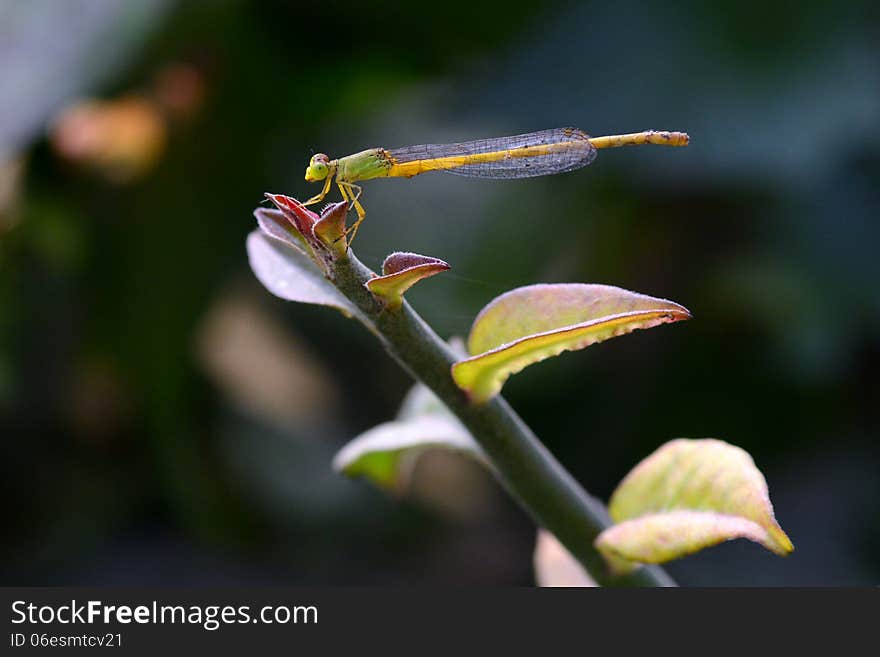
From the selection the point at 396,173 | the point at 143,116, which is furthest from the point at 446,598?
the point at 143,116

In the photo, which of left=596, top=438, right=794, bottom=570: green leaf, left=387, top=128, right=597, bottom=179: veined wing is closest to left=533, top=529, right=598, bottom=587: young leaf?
left=596, top=438, right=794, bottom=570: green leaf

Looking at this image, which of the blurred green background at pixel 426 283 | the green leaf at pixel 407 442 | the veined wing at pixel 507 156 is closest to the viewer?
the green leaf at pixel 407 442

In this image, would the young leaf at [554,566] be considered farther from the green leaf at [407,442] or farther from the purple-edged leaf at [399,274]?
the purple-edged leaf at [399,274]

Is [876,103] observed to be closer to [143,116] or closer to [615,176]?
[615,176]

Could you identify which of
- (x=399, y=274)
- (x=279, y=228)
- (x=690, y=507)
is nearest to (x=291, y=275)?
(x=279, y=228)

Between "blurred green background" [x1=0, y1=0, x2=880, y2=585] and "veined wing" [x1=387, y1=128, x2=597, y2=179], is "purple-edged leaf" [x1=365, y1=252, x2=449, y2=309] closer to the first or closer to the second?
"veined wing" [x1=387, y1=128, x2=597, y2=179]

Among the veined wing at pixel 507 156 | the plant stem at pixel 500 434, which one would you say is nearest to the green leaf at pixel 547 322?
the plant stem at pixel 500 434

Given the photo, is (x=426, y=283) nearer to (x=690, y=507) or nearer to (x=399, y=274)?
(x=690, y=507)
